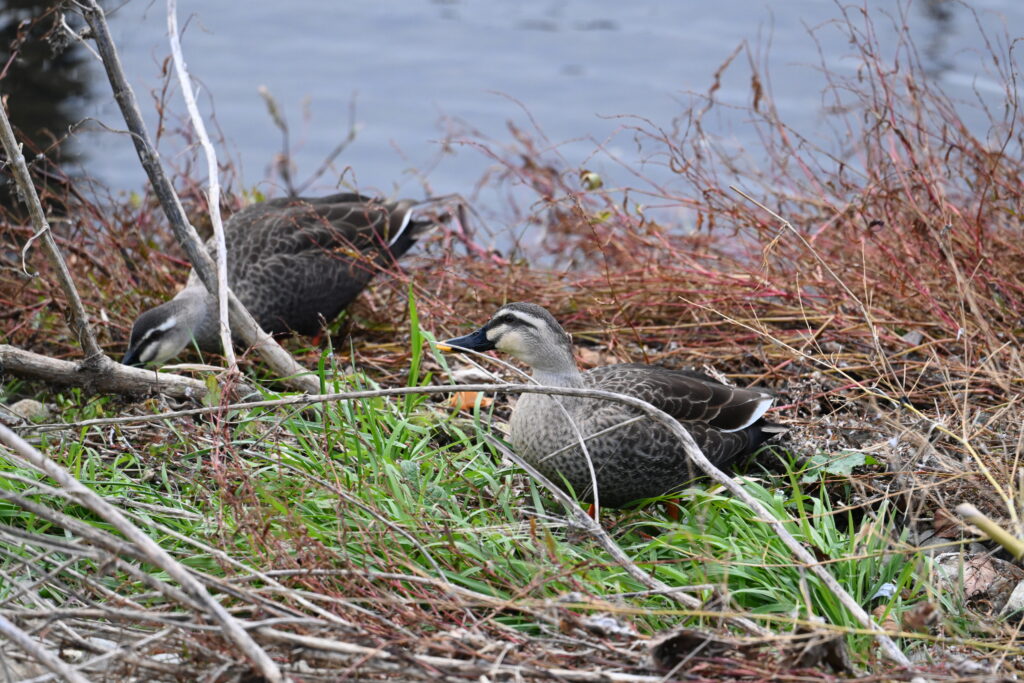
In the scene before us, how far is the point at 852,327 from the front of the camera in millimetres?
4934

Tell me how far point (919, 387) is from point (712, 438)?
120 cm

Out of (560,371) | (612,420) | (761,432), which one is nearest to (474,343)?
(560,371)

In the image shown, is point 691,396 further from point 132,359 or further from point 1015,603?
point 132,359

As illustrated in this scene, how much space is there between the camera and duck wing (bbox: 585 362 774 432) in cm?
414

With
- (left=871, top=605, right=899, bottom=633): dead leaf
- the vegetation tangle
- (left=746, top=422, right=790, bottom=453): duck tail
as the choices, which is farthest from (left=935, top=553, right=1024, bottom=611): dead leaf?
(left=746, top=422, right=790, bottom=453): duck tail

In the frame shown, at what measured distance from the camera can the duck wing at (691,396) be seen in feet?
13.6

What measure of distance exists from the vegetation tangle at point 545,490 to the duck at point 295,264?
0.24m

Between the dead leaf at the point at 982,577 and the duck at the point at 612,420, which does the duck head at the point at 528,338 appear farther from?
the dead leaf at the point at 982,577

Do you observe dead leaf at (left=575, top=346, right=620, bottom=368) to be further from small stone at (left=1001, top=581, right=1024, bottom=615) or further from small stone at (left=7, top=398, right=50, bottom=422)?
small stone at (left=7, top=398, right=50, bottom=422)

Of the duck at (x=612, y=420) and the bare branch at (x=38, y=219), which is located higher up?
the bare branch at (x=38, y=219)

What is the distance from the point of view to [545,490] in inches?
159

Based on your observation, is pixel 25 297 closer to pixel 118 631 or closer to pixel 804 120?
pixel 118 631

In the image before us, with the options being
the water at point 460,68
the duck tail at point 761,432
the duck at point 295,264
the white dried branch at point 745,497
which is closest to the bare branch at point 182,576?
the white dried branch at point 745,497

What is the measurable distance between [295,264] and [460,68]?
6347mm
